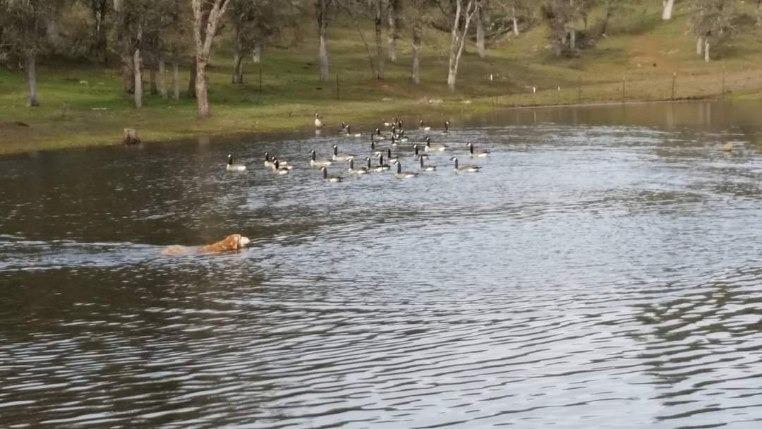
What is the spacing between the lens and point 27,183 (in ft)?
170

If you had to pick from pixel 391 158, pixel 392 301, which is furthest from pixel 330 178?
pixel 392 301

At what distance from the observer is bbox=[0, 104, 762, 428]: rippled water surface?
18.4 m

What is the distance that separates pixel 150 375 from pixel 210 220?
20.8 meters

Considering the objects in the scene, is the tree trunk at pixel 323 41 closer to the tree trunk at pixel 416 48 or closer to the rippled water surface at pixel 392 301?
the tree trunk at pixel 416 48

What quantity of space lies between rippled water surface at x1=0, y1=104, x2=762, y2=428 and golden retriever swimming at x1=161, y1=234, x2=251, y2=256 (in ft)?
1.71

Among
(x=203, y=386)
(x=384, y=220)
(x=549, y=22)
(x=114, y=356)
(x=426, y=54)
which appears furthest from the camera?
(x=549, y=22)

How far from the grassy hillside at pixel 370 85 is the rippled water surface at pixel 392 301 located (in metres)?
25.9

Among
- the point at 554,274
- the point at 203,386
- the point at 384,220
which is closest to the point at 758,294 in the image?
the point at 554,274

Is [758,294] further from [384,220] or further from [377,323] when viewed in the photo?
[384,220]

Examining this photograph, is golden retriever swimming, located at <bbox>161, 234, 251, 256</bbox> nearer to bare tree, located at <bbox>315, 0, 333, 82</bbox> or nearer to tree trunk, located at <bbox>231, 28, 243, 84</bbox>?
tree trunk, located at <bbox>231, 28, 243, 84</bbox>

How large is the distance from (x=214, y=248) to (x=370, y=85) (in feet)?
240

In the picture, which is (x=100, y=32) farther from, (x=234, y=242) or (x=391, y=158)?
(x=234, y=242)

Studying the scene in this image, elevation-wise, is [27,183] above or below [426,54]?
below

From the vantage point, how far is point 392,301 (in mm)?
25984
